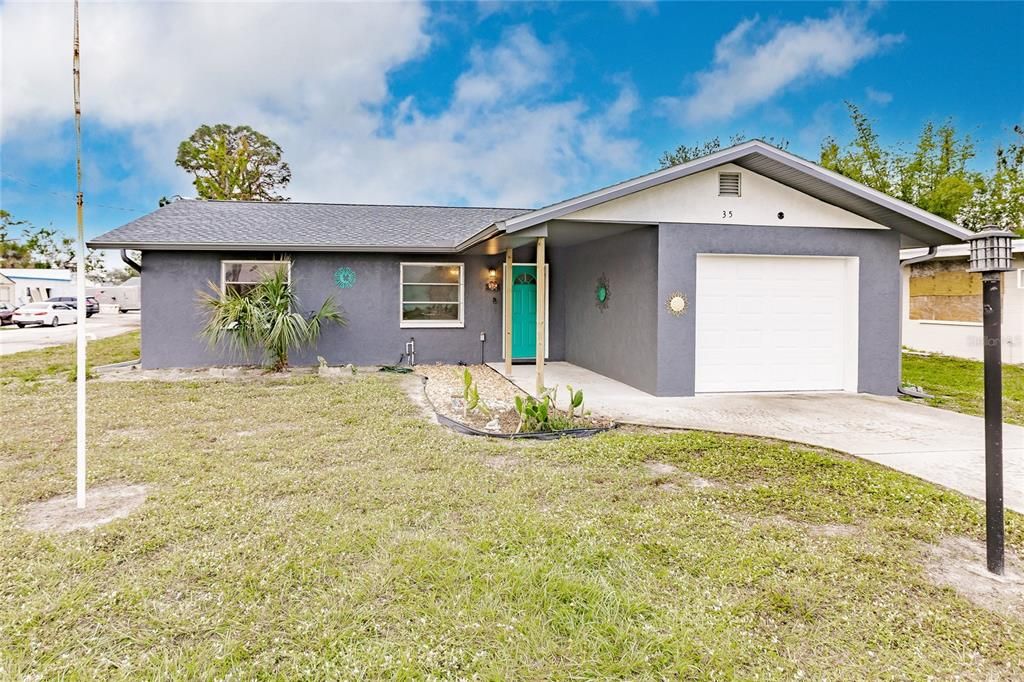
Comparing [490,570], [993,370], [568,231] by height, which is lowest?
[490,570]

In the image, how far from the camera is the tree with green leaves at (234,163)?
1164 inches

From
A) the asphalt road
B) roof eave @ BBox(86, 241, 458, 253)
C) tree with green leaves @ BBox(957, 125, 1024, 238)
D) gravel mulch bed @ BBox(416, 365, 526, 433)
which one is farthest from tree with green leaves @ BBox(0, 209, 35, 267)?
tree with green leaves @ BBox(957, 125, 1024, 238)

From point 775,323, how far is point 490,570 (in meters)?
6.42

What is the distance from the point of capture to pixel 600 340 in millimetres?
9578

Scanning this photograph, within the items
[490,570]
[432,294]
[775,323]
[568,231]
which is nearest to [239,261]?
[432,294]

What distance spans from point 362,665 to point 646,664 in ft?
3.51

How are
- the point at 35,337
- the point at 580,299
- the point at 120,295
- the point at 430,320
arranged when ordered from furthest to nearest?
the point at 120,295
the point at 35,337
the point at 430,320
the point at 580,299

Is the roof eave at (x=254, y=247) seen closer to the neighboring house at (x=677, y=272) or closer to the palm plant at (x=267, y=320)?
the neighboring house at (x=677, y=272)

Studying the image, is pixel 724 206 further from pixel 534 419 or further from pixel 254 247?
pixel 254 247

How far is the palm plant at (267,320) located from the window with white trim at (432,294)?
1.31m

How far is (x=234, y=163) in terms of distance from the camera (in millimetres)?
30562

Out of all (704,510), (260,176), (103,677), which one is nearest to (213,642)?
(103,677)

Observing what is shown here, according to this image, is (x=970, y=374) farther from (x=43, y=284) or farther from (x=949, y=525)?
(x=43, y=284)

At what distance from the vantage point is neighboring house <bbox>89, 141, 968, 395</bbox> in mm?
7156
